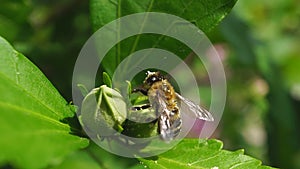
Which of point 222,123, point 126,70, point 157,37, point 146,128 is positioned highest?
point 157,37

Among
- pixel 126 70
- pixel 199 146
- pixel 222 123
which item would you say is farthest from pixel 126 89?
pixel 222 123

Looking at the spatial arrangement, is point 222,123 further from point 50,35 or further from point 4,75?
point 4,75

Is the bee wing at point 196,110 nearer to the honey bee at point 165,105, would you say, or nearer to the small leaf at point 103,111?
the honey bee at point 165,105

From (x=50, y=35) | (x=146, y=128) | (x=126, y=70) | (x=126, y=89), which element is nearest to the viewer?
(x=146, y=128)

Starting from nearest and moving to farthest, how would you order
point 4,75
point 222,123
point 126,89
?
point 4,75, point 126,89, point 222,123

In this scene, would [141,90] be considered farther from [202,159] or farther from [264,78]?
[264,78]

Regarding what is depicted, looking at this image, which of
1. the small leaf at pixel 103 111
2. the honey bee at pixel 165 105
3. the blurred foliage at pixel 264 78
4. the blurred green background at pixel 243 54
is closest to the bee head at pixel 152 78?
the honey bee at pixel 165 105

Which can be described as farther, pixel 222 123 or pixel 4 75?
pixel 222 123

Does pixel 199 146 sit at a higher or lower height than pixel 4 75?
lower
